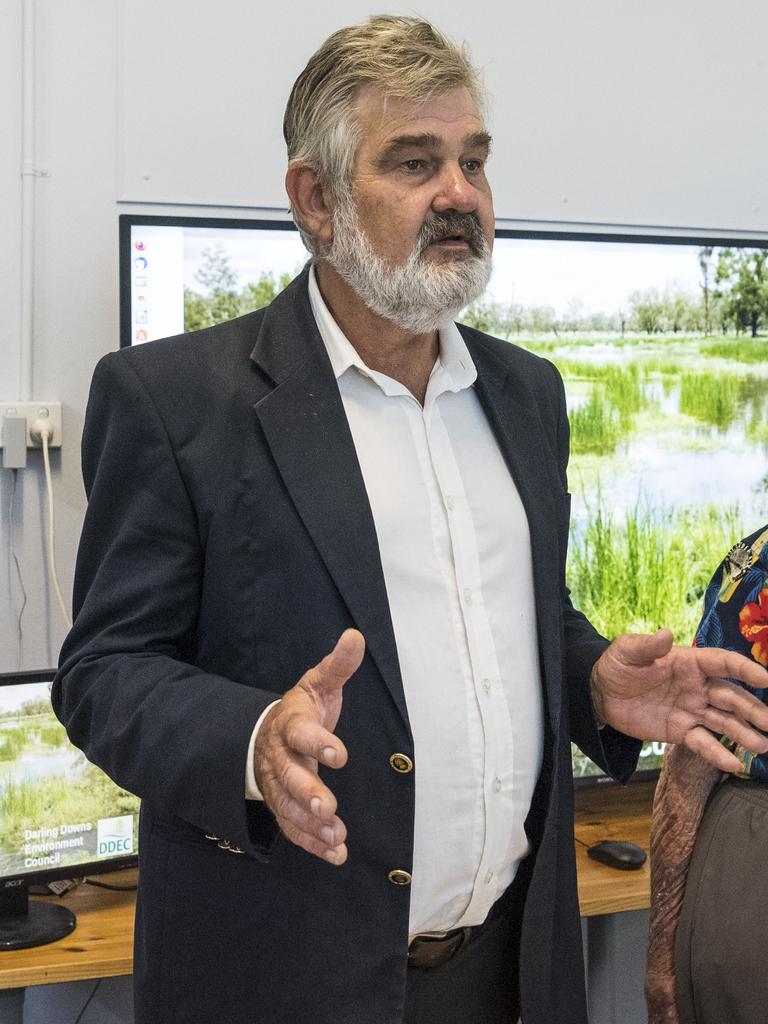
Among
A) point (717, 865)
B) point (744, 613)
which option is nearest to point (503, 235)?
point (744, 613)

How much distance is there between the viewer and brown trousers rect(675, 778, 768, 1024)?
4.49 ft

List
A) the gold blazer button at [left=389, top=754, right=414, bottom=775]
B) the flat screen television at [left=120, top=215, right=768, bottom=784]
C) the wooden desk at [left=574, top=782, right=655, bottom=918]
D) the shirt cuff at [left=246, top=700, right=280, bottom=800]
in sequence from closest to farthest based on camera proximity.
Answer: the shirt cuff at [left=246, top=700, right=280, bottom=800] < the gold blazer button at [left=389, top=754, right=414, bottom=775] < the wooden desk at [left=574, top=782, right=655, bottom=918] < the flat screen television at [left=120, top=215, right=768, bottom=784]

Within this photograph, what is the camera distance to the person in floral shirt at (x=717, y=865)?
4.53 ft

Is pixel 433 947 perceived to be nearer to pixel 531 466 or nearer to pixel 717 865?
pixel 717 865

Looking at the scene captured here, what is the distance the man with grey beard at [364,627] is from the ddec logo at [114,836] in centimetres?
71

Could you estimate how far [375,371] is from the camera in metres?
1.41

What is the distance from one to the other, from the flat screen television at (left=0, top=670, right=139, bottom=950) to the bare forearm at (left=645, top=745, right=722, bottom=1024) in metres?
0.95

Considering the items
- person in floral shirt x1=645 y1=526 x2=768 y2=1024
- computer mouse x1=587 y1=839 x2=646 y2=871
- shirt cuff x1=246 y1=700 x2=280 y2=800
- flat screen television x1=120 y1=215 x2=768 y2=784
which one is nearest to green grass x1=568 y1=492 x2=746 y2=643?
flat screen television x1=120 y1=215 x2=768 y2=784

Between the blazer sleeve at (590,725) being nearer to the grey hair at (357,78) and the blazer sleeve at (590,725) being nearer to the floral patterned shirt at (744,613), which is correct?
the floral patterned shirt at (744,613)

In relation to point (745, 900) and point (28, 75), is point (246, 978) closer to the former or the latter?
point (745, 900)

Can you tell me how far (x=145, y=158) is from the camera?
7.36ft

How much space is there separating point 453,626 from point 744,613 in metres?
0.40

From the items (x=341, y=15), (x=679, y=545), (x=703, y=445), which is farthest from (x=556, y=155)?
(x=679, y=545)

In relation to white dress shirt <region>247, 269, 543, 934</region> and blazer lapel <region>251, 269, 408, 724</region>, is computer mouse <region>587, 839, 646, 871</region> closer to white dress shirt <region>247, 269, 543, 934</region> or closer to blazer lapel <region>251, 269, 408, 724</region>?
white dress shirt <region>247, 269, 543, 934</region>
